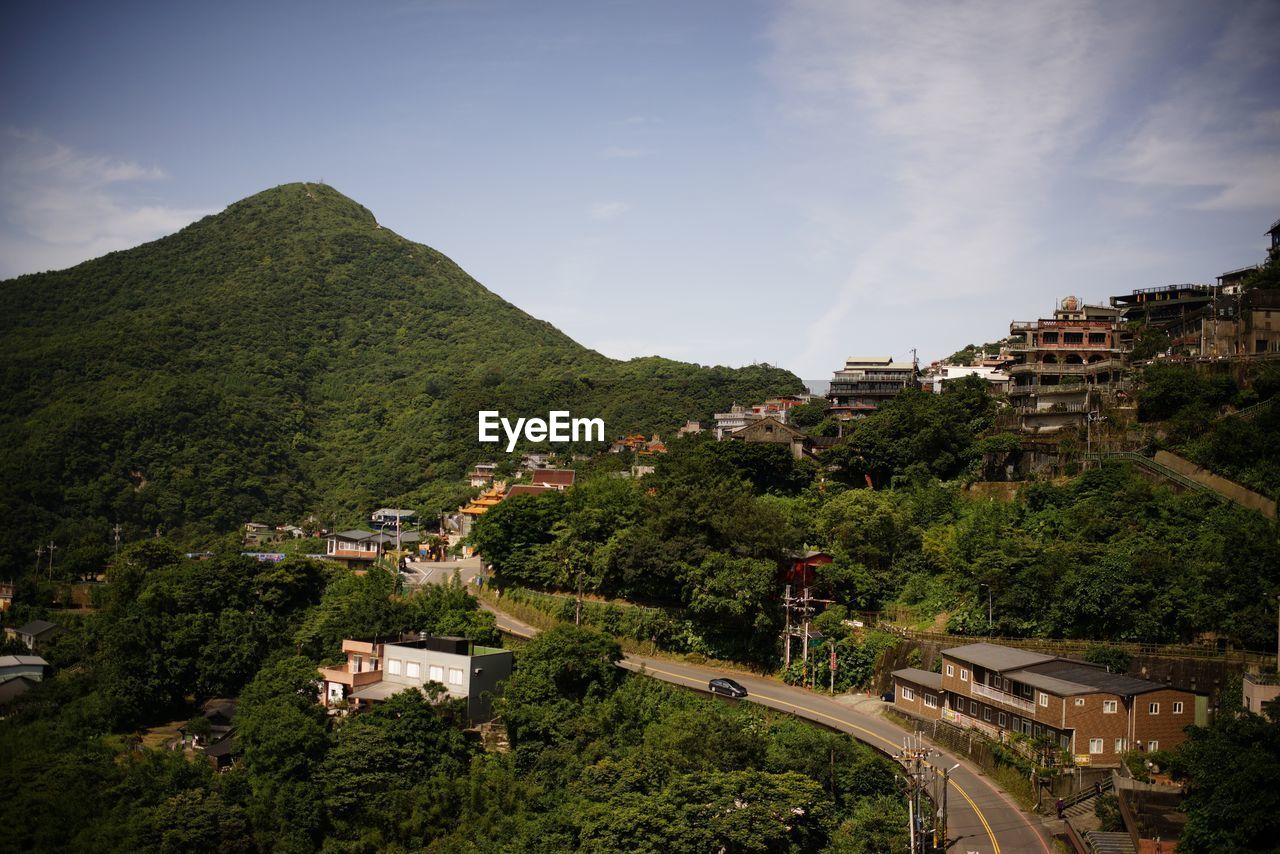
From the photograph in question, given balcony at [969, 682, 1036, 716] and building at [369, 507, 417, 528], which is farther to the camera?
building at [369, 507, 417, 528]

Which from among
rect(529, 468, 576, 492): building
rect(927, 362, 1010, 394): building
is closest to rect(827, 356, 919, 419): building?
rect(927, 362, 1010, 394): building

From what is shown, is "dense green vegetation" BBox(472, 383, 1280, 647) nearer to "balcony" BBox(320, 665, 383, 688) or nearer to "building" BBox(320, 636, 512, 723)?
"building" BBox(320, 636, 512, 723)

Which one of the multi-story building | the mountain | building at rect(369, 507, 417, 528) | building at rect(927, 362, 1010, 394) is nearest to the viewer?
the multi-story building

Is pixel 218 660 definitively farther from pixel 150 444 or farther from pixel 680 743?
pixel 150 444

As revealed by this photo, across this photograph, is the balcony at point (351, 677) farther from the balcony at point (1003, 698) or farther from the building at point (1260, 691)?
the building at point (1260, 691)

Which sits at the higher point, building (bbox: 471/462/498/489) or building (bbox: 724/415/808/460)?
building (bbox: 724/415/808/460)

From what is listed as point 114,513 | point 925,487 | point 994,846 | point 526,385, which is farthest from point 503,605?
point 526,385
